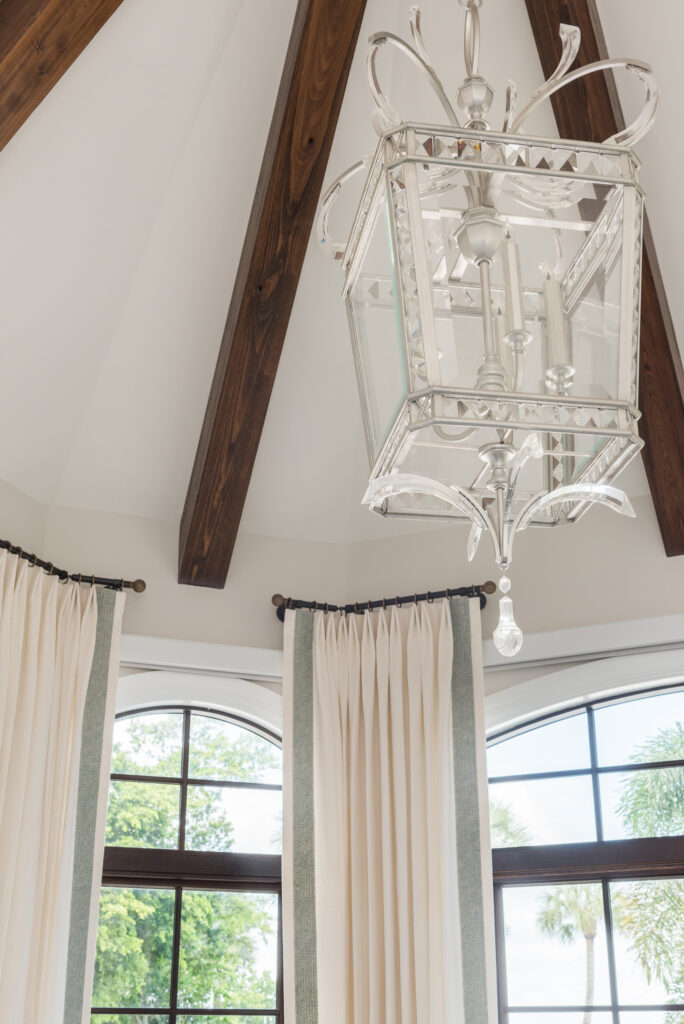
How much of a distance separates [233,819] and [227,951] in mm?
433

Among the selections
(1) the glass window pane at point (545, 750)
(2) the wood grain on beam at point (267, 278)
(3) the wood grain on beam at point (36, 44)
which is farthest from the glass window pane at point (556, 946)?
(3) the wood grain on beam at point (36, 44)

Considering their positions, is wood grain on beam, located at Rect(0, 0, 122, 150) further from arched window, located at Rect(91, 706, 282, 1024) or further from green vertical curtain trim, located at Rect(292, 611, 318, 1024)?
arched window, located at Rect(91, 706, 282, 1024)

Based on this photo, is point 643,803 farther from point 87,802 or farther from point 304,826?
point 87,802

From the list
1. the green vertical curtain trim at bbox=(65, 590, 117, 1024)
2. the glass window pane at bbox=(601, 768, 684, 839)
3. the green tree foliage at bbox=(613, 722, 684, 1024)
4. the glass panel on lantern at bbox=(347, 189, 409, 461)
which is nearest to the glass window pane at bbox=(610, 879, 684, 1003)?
the green tree foliage at bbox=(613, 722, 684, 1024)

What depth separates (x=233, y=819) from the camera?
3.78 metres

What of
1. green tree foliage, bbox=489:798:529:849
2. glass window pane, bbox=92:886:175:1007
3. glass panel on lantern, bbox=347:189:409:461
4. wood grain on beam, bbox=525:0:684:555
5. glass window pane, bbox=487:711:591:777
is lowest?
glass window pane, bbox=92:886:175:1007

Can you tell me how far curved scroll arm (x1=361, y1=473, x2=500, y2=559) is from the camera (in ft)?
6.15

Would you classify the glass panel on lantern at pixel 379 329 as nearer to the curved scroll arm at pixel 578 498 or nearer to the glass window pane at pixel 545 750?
the curved scroll arm at pixel 578 498

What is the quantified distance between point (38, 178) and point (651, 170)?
182 centimetres

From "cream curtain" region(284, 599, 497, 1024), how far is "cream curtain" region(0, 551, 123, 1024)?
643 millimetres

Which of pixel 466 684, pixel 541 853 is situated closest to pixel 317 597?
pixel 466 684

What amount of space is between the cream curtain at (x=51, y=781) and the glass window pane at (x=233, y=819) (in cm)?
45

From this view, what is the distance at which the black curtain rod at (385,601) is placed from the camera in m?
3.79

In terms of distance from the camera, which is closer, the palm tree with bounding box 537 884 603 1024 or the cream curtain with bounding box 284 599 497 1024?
the cream curtain with bounding box 284 599 497 1024
